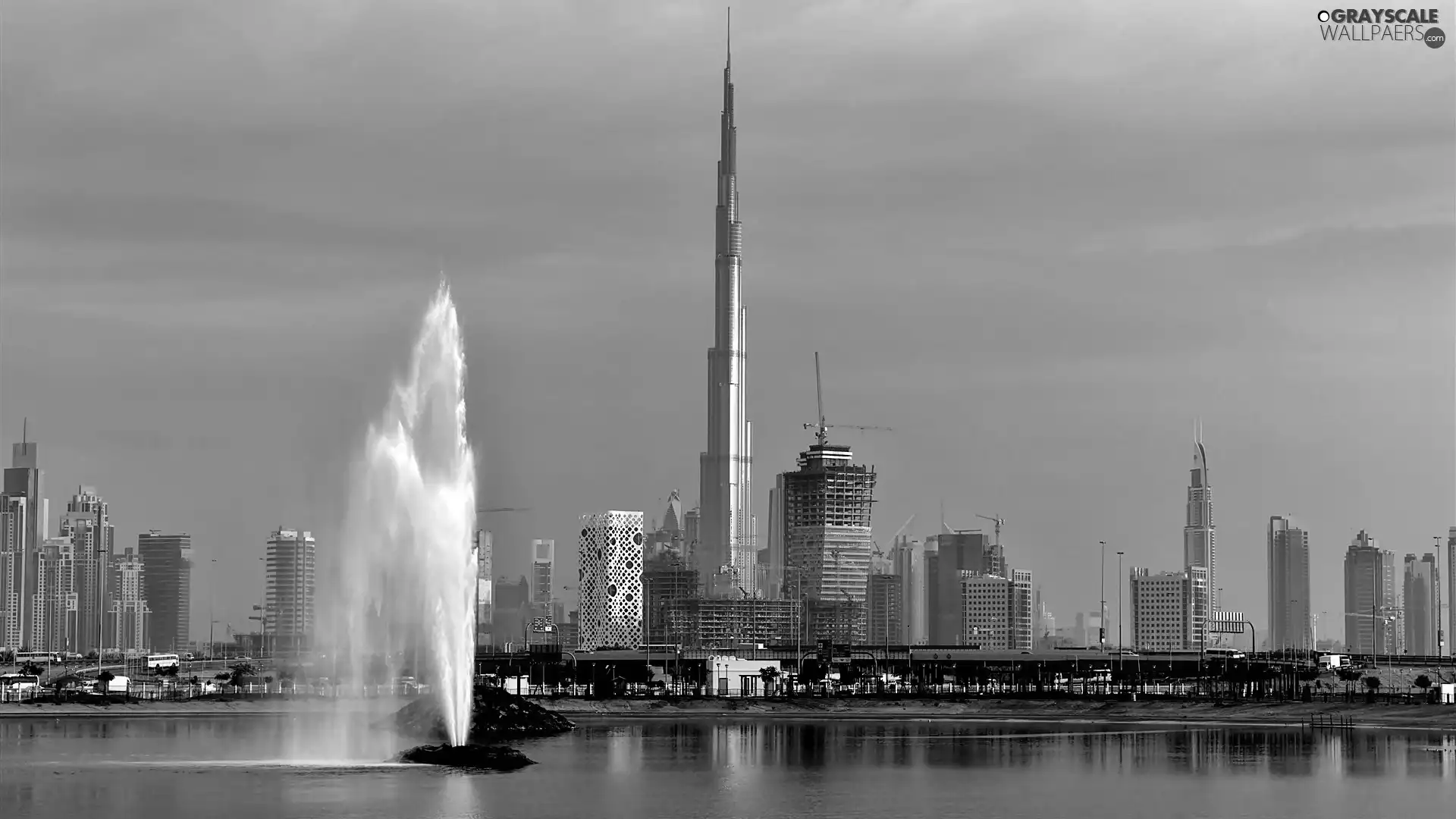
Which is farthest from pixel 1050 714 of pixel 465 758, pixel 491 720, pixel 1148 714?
pixel 465 758

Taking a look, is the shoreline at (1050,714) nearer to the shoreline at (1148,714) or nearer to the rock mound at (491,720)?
the shoreline at (1148,714)

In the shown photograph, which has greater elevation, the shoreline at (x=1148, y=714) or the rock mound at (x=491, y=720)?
the rock mound at (x=491, y=720)

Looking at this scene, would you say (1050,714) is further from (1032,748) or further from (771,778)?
(771,778)

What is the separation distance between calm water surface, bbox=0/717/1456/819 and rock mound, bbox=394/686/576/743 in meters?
3.27

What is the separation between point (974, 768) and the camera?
114875 millimetres

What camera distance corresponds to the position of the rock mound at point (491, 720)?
12050 centimetres

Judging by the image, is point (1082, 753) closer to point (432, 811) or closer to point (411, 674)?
point (432, 811)

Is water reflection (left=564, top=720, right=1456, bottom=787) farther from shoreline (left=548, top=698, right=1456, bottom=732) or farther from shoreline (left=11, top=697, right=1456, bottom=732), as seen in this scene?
shoreline (left=11, top=697, right=1456, bottom=732)

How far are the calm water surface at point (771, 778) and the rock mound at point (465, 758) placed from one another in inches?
90.7

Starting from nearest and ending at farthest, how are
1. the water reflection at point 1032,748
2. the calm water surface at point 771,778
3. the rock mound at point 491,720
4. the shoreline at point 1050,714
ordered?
the calm water surface at point 771,778 < the water reflection at point 1032,748 < the rock mound at point 491,720 < the shoreline at point 1050,714

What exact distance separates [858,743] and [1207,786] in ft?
147

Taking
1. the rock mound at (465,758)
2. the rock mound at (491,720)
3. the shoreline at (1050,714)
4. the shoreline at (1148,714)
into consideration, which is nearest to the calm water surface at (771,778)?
the rock mound at (465,758)

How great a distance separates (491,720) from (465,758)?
104 feet

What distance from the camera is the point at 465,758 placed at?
110 meters
